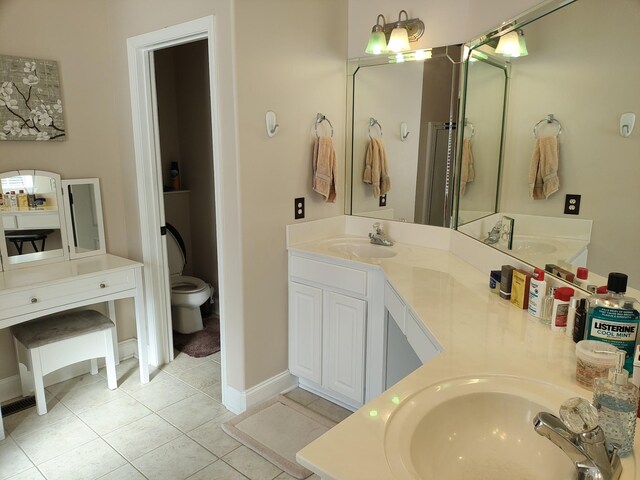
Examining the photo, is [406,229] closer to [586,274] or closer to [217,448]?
[586,274]

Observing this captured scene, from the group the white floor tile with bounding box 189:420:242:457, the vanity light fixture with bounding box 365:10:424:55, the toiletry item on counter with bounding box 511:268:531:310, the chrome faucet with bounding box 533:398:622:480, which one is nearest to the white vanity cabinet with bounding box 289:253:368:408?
the white floor tile with bounding box 189:420:242:457

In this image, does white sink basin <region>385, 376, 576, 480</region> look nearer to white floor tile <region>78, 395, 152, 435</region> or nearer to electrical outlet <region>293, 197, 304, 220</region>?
electrical outlet <region>293, 197, 304, 220</region>

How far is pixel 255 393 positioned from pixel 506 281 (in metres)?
1.53

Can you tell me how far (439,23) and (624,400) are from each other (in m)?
2.13

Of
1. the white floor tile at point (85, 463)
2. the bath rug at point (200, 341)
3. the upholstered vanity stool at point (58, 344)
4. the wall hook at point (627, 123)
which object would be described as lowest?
the white floor tile at point (85, 463)

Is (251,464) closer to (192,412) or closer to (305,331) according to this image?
(192,412)

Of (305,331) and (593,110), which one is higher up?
(593,110)

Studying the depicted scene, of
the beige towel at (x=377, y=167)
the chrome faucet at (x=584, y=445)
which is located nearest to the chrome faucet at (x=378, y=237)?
the beige towel at (x=377, y=167)

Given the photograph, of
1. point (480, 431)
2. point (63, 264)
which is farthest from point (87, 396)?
point (480, 431)

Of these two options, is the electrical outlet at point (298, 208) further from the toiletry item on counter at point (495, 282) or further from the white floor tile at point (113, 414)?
the white floor tile at point (113, 414)

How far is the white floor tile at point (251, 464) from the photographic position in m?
2.09

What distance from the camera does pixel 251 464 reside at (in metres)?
2.16

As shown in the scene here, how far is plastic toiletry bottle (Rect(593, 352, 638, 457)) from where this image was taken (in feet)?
2.89

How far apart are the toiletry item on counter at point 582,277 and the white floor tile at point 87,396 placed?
2.50 m
